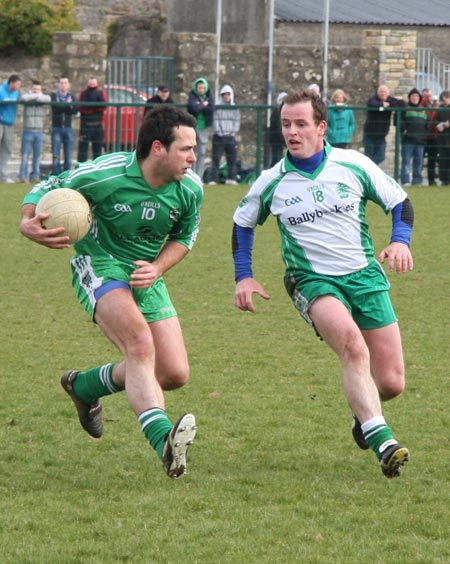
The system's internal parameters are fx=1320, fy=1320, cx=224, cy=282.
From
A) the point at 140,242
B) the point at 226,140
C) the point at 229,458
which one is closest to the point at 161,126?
the point at 140,242

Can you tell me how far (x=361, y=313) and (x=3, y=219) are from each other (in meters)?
12.3

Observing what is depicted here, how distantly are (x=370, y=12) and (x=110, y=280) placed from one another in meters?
43.5

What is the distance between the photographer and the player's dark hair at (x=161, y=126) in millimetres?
6395

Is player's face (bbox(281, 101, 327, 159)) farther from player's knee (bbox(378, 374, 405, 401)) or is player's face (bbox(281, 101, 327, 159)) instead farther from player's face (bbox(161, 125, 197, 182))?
player's knee (bbox(378, 374, 405, 401))

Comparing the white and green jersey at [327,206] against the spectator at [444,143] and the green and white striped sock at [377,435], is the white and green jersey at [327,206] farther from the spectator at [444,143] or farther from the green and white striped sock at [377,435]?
the spectator at [444,143]

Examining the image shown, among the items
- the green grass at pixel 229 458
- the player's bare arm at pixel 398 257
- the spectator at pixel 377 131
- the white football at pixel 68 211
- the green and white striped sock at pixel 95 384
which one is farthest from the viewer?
the spectator at pixel 377 131

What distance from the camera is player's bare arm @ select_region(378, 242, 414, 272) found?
6477mm

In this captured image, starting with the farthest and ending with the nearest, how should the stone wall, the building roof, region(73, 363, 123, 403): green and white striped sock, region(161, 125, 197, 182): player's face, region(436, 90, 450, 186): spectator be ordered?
the building roof → the stone wall → region(436, 90, 450, 186): spectator → region(73, 363, 123, 403): green and white striped sock → region(161, 125, 197, 182): player's face

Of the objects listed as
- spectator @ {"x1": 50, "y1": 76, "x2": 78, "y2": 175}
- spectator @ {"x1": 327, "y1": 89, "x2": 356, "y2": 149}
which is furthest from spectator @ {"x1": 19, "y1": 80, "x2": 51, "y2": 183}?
spectator @ {"x1": 327, "y1": 89, "x2": 356, "y2": 149}

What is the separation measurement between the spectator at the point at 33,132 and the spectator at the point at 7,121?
0.71 ft

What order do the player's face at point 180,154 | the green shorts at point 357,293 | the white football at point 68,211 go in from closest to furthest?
the white football at point 68,211, the player's face at point 180,154, the green shorts at point 357,293

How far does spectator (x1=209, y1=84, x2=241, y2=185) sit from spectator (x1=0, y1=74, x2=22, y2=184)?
12.0 feet

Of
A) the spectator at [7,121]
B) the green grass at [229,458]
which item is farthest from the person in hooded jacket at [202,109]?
the green grass at [229,458]

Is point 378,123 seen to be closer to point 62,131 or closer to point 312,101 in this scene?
point 62,131
